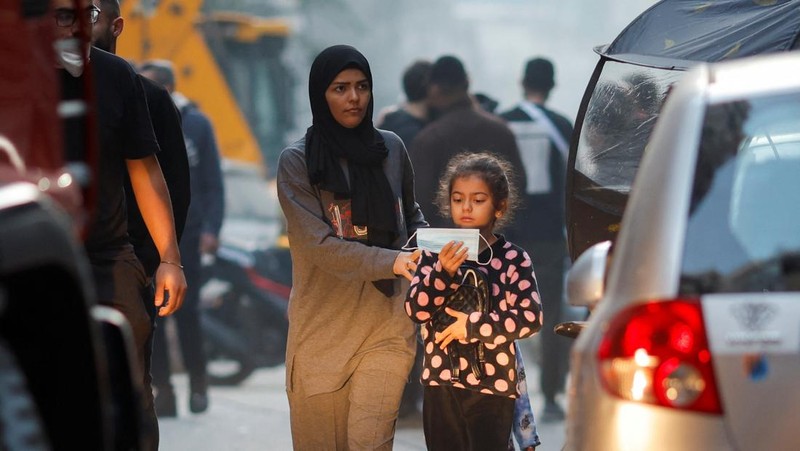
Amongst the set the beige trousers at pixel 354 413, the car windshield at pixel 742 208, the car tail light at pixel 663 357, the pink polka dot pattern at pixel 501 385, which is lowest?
the beige trousers at pixel 354 413

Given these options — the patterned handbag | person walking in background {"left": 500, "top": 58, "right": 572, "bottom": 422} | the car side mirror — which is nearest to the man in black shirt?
the patterned handbag

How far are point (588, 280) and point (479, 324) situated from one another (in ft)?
5.23

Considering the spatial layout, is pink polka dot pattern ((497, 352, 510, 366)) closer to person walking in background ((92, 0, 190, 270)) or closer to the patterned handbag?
the patterned handbag

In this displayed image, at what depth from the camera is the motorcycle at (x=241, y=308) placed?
12.7 m

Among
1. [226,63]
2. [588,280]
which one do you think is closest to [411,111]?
[588,280]

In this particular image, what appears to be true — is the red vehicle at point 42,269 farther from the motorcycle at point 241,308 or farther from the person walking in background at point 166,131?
the motorcycle at point 241,308

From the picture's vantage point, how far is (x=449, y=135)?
30.7 feet

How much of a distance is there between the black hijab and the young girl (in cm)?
29

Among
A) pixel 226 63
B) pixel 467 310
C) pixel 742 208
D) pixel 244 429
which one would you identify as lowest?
pixel 244 429

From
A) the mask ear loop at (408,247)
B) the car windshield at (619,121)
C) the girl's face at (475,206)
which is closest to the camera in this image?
the girl's face at (475,206)

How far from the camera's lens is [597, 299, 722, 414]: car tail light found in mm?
3396

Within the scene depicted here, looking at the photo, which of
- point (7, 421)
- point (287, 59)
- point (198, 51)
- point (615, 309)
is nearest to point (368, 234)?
point (615, 309)

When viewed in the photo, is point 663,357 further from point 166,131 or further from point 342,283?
point 166,131

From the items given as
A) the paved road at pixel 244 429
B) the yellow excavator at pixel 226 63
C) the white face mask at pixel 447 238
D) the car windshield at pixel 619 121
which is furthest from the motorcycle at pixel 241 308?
the white face mask at pixel 447 238
